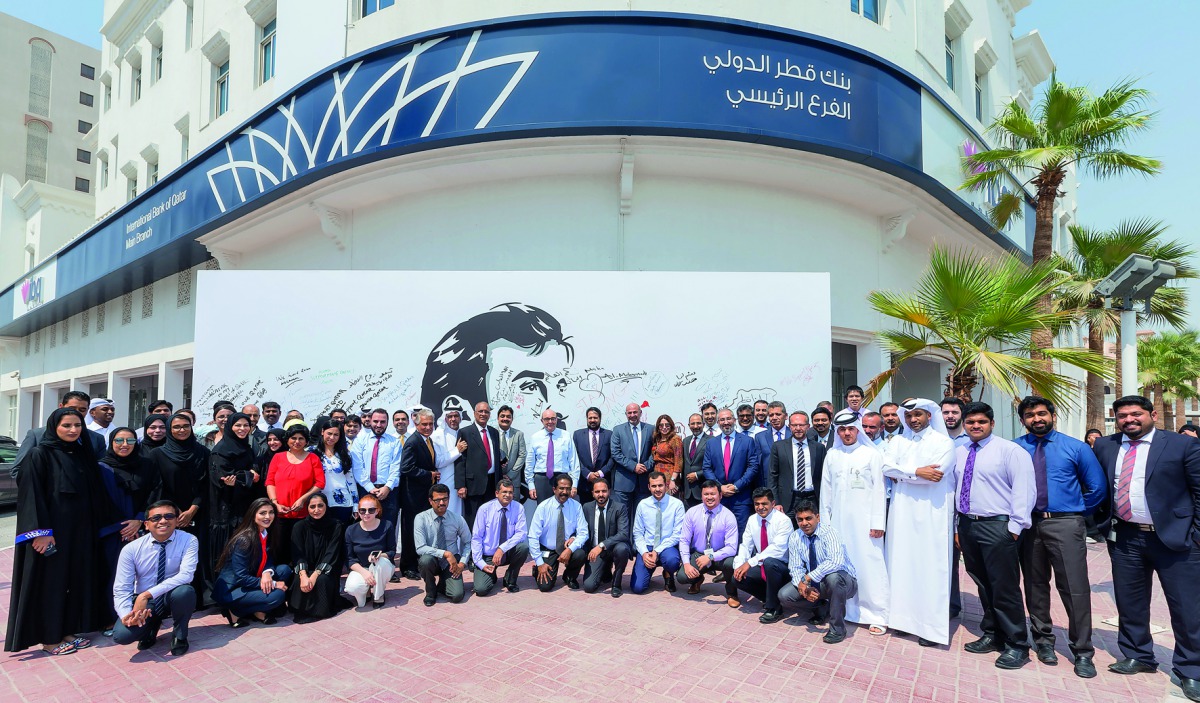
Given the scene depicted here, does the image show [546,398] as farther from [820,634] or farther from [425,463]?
[820,634]

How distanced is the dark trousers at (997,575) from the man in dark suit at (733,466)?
2305 mm

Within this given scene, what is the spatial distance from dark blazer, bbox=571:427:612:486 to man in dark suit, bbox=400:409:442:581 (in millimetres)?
1762

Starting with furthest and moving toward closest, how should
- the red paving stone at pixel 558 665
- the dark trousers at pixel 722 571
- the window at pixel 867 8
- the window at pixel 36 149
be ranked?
the window at pixel 36 149
the window at pixel 867 8
the dark trousers at pixel 722 571
the red paving stone at pixel 558 665

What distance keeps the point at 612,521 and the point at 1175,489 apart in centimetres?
468

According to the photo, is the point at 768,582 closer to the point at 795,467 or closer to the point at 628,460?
the point at 795,467

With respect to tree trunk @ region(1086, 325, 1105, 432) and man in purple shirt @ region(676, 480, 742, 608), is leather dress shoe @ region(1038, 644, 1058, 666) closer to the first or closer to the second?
man in purple shirt @ region(676, 480, 742, 608)

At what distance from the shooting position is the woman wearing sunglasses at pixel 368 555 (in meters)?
5.77

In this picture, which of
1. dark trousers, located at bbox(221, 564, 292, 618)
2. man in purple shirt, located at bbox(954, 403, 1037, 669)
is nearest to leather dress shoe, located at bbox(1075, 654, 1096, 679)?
man in purple shirt, located at bbox(954, 403, 1037, 669)

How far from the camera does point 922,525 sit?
17.0 ft

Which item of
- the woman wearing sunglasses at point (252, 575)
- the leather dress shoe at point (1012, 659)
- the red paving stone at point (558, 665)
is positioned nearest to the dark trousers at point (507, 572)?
the red paving stone at point (558, 665)

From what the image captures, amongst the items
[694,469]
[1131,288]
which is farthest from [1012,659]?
[1131,288]

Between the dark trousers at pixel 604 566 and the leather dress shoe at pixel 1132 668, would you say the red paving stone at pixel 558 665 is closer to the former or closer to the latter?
the leather dress shoe at pixel 1132 668

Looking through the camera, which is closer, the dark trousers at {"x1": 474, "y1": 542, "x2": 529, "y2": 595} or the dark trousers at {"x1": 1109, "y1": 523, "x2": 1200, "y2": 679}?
the dark trousers at {"x1": 1109, "y1": 523, "x2": 1200, "y2": 679}

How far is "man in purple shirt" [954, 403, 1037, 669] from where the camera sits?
456 centimetres
